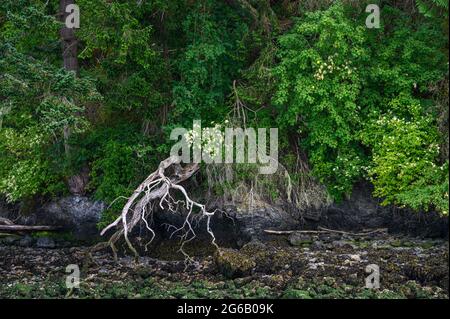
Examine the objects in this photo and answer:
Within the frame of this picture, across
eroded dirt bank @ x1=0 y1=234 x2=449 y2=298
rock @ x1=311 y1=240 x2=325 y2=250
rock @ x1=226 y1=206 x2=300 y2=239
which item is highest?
rock @ x1=226 y1=206 x2=300 y2=239

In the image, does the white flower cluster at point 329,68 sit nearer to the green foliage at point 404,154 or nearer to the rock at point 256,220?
the green foliage at point 404,154

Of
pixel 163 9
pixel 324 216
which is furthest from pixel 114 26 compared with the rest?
pixel 324 216

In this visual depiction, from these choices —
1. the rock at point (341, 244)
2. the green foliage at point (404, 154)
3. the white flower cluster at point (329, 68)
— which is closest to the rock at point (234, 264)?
the rock at point (341, 244)

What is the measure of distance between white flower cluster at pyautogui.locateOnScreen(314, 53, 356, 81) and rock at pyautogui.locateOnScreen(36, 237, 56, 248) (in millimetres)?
6811

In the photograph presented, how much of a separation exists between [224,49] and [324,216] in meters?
4.29

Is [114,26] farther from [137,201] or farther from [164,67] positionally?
[137,201]

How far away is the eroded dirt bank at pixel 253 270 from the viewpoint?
11.0m

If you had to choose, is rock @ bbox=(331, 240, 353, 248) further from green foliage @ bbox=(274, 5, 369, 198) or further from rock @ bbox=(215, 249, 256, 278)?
rock @ bbox=(215, 249, 256, 278)

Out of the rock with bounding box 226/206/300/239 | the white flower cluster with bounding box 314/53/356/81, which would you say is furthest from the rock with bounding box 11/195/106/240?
the white flower cluster with bounding box 314/53/356/81

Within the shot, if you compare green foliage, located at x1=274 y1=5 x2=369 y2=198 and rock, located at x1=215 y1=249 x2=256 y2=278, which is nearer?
rock, located at x1=215 y1=249 x2=256 y2=278

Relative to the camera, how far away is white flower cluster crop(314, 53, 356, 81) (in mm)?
13547

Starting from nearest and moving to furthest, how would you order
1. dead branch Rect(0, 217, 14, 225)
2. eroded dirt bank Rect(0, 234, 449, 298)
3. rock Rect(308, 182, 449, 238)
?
1. eroded dirt bank Rect(0, 234, 449, 298)
2. rock Rect(308, 182, 449, 238)
3. dead branch Rect(0, 217, 14, 225)

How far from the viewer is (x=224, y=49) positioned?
1416 centimetres

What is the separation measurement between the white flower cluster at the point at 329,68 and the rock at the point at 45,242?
681 centimetres
